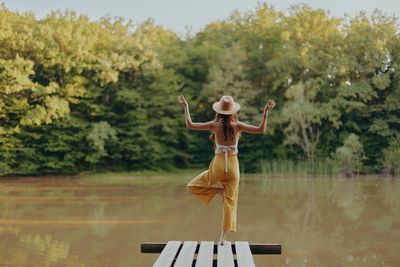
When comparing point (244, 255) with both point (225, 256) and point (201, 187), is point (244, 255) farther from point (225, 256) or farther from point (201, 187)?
point (201, 187)

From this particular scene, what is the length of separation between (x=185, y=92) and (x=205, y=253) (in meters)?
24.0

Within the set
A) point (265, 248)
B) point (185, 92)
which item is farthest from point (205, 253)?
point (185, 92)

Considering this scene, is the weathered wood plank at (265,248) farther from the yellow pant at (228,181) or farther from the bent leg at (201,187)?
the bent leg at (201,187)

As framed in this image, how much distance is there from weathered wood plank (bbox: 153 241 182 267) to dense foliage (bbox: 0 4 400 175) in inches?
770

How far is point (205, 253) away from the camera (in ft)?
15.5

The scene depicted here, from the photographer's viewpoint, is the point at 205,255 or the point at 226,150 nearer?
the point at 205,255

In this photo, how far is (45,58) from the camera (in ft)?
82.5

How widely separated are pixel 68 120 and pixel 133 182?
18.2 feet

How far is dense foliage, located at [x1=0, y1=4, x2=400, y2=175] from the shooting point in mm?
25062

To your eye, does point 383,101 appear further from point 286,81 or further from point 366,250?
point 366,250

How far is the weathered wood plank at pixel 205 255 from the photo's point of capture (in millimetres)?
4310

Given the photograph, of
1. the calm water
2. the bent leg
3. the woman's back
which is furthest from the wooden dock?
the calm water

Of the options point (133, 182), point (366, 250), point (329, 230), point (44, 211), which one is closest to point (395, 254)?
point (366, 250)

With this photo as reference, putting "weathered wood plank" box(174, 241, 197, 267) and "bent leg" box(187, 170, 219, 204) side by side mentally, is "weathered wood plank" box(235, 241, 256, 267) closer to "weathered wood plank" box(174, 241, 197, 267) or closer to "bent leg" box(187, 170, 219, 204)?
"weathered wood plank" box(174, 241, 197, 267)
